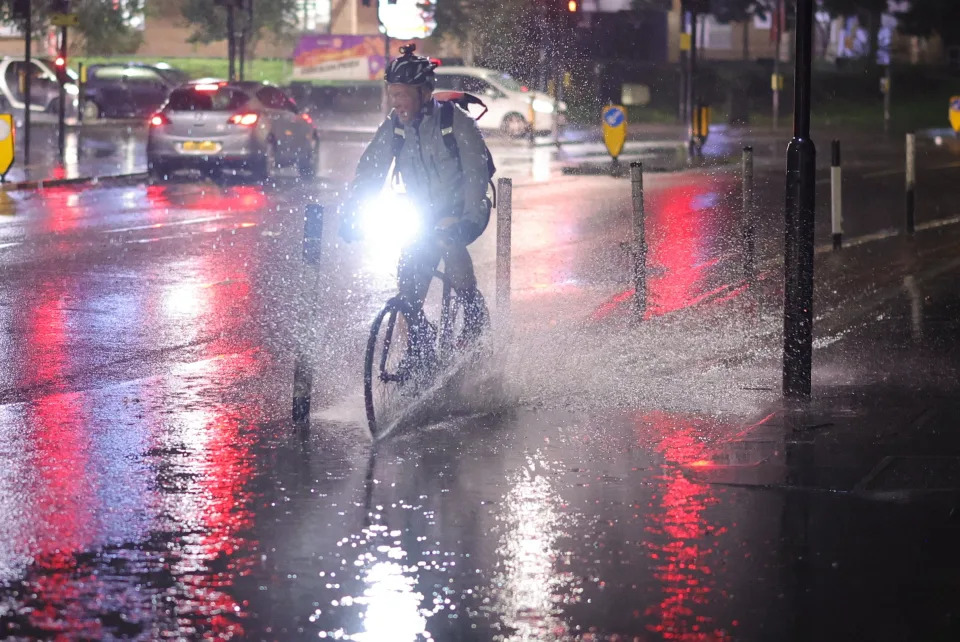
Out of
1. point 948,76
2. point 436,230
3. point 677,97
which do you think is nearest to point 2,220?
point 436,230

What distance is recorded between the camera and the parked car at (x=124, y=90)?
44875 mm

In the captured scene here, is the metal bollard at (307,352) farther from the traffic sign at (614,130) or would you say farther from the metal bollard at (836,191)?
the traffic sign at (614,130)

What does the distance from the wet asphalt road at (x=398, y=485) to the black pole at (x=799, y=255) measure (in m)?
0.26

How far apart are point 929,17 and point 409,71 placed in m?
57.5

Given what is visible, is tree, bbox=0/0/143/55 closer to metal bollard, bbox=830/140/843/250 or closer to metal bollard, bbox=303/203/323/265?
metal bollard, bbox=830/140/843/250

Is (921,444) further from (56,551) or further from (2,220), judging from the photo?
(2,220)

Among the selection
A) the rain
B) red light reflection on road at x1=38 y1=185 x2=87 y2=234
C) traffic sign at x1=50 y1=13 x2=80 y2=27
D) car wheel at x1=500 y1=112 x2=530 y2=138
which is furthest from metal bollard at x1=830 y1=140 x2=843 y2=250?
car wheel at x1=500 y1=112 x2=530 y2=138

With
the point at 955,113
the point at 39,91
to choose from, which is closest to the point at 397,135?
the point at 955,113

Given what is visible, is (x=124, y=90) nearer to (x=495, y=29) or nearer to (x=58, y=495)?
(x=495, y=29)

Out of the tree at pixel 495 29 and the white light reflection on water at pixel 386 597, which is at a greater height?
the tree at pixel 495 29

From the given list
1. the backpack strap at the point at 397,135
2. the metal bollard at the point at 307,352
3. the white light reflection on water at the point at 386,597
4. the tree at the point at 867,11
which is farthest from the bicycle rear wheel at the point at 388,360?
the tree at the point at 867,11

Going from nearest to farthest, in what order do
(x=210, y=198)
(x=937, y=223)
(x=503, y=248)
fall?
(x=503, y=248)
(x=937, y=223)
(x=210, y=198)

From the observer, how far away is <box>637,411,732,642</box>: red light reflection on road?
16.9 feet

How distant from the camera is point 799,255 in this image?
8.90 meters
